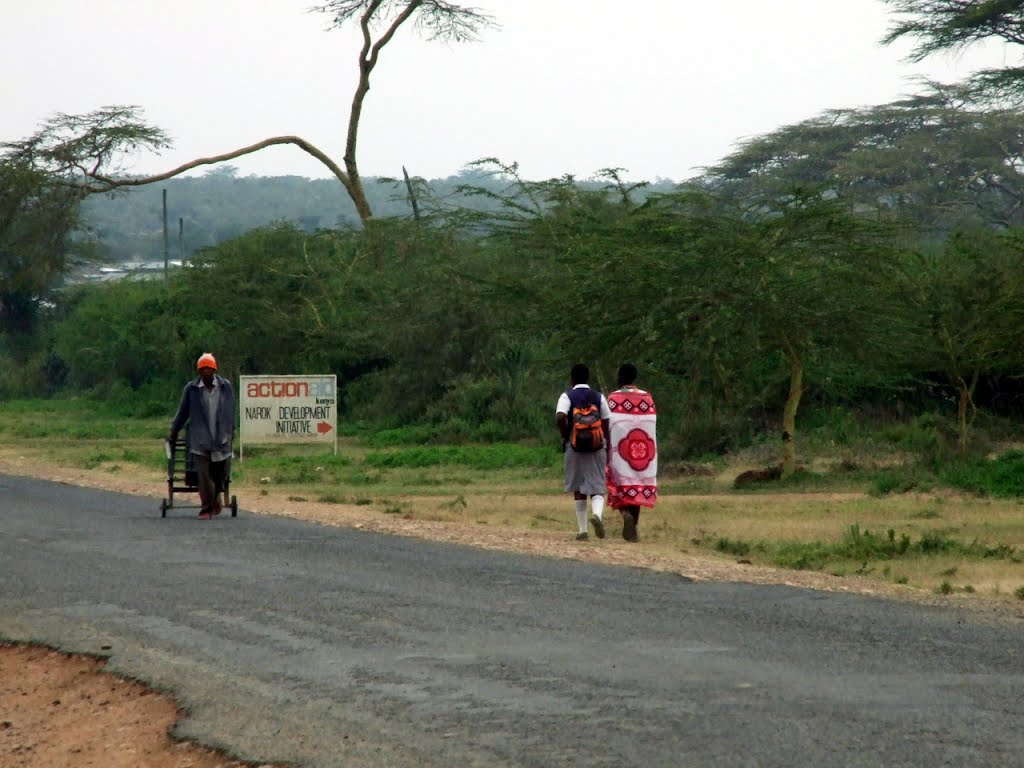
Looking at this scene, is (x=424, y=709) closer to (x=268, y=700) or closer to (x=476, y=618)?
(x=268, y=700)

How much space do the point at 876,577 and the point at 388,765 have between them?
8243 mm

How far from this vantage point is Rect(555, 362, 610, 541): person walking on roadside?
51.3 feet

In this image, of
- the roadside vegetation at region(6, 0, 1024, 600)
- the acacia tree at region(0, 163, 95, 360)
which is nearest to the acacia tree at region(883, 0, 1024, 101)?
the roadside vegetation at region(6, 0, 1024, 600)

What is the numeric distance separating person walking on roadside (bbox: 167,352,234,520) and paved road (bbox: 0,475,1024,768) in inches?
138

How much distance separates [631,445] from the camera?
52.7 ft

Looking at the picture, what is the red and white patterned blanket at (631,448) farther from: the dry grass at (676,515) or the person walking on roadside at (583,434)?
the dry grass at (676,515)

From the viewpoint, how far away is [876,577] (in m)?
13.8

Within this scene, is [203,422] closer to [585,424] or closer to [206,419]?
[206,419]

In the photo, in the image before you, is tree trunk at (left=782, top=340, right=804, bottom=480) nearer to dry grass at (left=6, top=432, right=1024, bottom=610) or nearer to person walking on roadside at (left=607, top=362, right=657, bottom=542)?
dry grass at (left=6, top=432, right=1024, bottom=610)

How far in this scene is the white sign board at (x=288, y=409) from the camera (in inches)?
1244

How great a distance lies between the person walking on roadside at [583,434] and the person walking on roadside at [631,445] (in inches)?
7.3

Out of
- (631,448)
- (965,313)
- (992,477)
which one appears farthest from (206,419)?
(965,313)

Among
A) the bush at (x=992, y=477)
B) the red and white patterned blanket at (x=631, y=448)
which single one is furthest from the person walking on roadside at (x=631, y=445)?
the bush at (x=992, y=477)

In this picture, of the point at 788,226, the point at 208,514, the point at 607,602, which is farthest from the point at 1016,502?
the point at 607,602
